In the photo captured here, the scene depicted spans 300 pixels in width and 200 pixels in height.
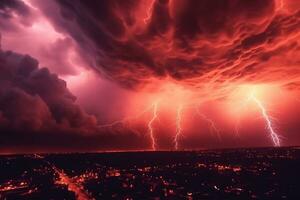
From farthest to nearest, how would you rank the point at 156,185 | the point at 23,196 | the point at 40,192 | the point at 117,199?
the point at 156,185
the point at 40,192
the point at 23,196
the point at 117,199

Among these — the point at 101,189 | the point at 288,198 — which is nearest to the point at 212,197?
the point at 288,198

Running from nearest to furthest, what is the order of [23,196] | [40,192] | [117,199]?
[117,199]
[23,196]
[40,192]

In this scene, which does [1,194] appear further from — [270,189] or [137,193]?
[270,189]

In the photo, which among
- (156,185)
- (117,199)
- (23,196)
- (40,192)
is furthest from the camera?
(156,185)

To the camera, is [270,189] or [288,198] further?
[270,189]

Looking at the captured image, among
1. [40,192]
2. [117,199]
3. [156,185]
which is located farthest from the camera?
[156,185]

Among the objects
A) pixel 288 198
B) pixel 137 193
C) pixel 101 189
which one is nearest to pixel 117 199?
pixel 137 193

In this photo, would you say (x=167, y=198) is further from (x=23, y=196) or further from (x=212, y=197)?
(x=23, y=196)

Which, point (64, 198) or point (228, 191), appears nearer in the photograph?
point (64, 198)
